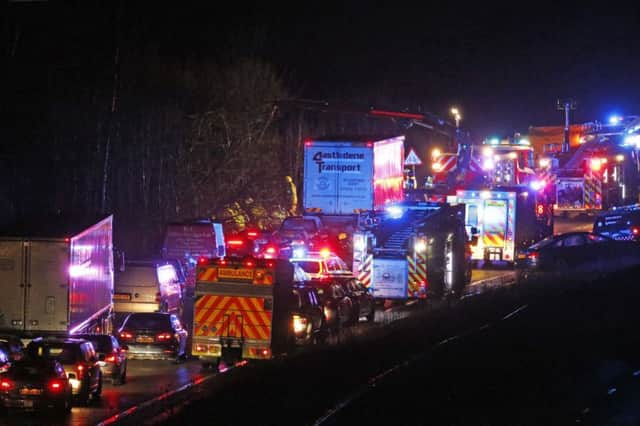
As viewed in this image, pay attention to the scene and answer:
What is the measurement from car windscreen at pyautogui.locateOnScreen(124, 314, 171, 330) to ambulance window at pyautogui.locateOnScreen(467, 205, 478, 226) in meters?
18.6

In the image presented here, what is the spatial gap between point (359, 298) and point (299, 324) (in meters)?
5.26

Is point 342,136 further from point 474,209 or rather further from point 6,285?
point 6,285

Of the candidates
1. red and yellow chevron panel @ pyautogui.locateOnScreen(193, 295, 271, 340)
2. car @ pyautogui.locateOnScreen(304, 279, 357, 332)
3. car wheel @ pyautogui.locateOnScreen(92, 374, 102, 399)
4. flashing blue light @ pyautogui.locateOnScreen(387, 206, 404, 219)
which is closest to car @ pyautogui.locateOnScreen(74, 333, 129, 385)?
car wheel @ pyautogui.locateOnScreen(92, 374, 102, 399)

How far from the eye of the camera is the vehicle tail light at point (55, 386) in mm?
17984

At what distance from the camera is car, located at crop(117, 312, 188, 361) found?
2500 cm

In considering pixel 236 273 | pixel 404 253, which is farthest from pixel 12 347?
pixel 404 253

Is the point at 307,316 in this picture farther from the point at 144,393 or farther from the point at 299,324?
the point at 144,393

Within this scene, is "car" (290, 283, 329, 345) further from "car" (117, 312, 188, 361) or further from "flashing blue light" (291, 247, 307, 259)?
"flashing blue light" (291, 247, 307, 259)

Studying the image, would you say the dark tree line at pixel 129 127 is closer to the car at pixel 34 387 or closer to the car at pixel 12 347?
the car at pixel 12 347

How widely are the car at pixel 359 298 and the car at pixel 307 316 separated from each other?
8.70 ft

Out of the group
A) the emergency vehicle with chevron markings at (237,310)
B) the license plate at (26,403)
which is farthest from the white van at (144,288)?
the license plate at (26,403)

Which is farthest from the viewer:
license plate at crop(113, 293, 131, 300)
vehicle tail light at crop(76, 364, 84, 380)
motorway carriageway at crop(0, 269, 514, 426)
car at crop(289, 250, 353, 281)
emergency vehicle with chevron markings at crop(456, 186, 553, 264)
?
emergency vehicle with chevron markings at crop(456, 186, 553, 264)

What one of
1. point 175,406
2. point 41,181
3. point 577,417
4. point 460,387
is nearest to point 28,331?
point 175,406

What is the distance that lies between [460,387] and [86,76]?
31.4 m
